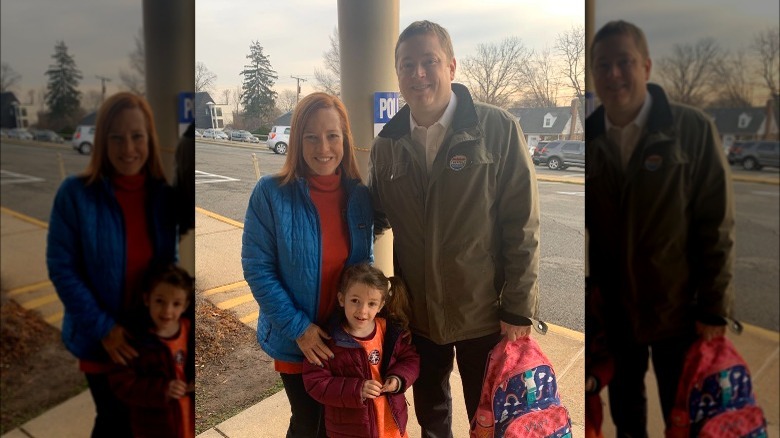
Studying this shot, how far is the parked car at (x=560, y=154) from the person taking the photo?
6.81ft

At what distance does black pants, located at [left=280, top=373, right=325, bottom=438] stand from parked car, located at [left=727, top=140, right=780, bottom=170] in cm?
166

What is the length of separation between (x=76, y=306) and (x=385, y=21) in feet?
4.70

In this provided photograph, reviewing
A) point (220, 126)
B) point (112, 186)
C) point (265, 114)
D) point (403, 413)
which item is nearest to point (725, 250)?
point (403, 413)

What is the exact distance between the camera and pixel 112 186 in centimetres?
135

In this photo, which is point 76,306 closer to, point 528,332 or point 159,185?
point 159,185

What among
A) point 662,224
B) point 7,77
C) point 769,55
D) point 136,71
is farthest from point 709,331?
point 7,77

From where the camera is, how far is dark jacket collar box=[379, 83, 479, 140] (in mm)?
1957

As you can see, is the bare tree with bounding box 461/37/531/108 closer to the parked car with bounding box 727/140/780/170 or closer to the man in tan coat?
the man in tan coat

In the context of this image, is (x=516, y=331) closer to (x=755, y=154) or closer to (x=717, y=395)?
(x=717, y=395)

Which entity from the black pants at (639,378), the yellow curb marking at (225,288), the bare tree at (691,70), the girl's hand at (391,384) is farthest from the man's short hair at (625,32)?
the yellow curb marking at (225,288)

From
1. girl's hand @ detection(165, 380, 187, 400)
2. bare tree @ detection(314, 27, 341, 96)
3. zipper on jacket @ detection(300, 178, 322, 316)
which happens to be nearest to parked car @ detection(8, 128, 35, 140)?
girl's hand @ detection(165, 380, 187, 400)

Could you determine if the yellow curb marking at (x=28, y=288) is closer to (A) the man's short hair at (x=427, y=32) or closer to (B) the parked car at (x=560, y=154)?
(A) the man's short hair at (x=427, y=32)

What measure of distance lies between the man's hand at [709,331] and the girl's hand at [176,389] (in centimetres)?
138

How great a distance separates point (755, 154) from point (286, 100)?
1.55m
